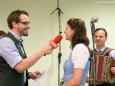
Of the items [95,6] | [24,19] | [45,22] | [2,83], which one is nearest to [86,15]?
[95,6]

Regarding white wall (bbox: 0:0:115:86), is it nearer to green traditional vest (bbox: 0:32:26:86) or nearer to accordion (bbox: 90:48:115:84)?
accordion (bbox: 90:48:115:84)

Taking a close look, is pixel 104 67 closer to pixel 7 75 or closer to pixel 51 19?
pixel 7 75

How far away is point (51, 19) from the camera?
457 cm

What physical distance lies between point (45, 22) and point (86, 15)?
77cm

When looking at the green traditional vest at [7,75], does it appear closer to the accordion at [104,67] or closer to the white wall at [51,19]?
the accordion at [104,67]

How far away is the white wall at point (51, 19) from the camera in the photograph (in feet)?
14.9

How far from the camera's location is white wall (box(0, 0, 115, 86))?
4543 millimetres

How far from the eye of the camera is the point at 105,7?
4.56 meters

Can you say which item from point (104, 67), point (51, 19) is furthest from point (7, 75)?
point (51, 19)

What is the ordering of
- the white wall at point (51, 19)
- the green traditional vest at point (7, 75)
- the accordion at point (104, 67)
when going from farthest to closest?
the white wall at point (51, 19) < the accordion at point (104, 67) < the green traditional vest at point (7, 75)

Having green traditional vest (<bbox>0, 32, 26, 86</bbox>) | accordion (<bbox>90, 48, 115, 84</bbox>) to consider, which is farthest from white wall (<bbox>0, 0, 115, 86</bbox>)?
green traditional vest (<bbox>0, 32, 26, 86</bbox>)

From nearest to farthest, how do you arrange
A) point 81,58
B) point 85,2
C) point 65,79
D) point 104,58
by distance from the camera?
point 81,58
point 65,79
point 104,58
point 85,2

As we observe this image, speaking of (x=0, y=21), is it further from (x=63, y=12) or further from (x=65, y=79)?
(x=65, y=79)

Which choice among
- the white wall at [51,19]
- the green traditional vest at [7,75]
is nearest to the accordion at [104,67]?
the green traditional vest at [7,75]
